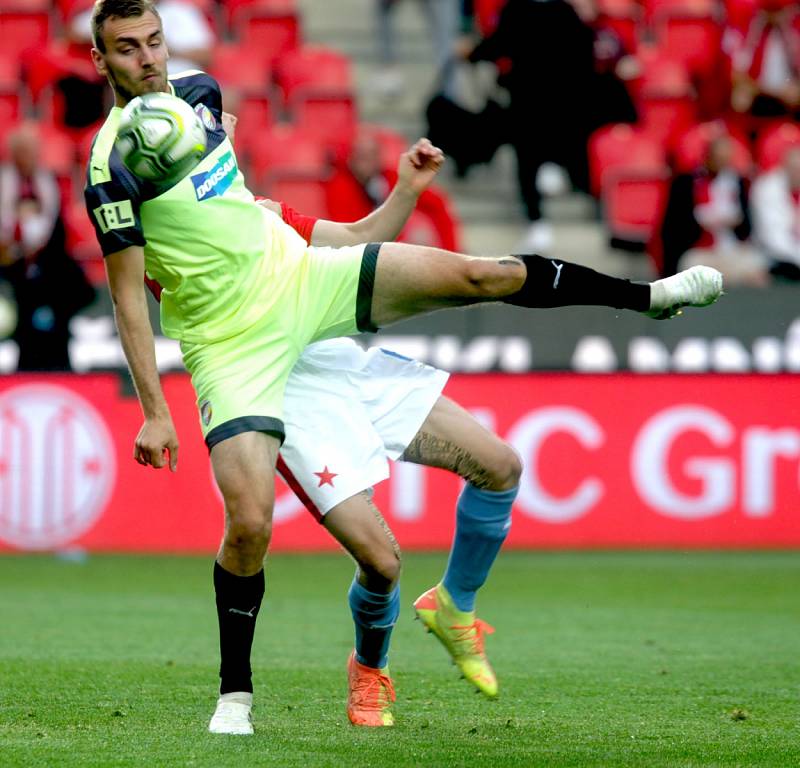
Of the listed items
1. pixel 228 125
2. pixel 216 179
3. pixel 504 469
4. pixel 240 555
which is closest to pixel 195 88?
pixel 228 125

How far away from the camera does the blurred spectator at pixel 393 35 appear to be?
15797 millimetres

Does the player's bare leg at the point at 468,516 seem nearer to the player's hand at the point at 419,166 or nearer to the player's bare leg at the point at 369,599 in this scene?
the player's bare leg at the point at 369,599

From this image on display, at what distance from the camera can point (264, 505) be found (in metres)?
5.35

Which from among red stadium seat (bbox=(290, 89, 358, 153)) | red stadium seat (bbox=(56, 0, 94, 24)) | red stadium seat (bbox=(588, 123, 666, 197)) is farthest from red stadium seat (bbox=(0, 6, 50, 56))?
red stadium seat (bbox=(588, 123, 666, 197))

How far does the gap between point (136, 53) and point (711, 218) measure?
29.4 feet

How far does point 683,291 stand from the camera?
5.56m

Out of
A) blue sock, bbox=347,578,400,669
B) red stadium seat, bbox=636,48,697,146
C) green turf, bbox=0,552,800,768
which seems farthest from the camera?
red stadium seat, bbox=636,48,697,146

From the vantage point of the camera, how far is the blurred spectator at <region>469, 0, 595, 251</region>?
1445cm

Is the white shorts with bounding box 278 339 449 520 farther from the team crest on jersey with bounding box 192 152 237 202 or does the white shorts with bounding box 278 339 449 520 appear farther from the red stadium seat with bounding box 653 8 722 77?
the red stadium seat with bounding box 653 8 722 77

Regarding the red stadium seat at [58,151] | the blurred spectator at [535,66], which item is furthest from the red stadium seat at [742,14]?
the red stadium seat at [58,151]

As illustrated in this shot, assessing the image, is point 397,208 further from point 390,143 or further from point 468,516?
point 390,143

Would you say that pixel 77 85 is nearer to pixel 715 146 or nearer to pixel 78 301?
pixel 78 301

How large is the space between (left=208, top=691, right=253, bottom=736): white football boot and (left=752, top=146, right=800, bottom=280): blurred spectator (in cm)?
933

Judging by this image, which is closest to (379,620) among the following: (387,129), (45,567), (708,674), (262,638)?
(708,674)
